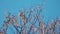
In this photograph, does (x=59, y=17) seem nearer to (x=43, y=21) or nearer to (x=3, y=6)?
(x=43, y=21)

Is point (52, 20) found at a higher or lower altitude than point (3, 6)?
lower

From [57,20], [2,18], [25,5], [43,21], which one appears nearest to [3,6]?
[2,18]

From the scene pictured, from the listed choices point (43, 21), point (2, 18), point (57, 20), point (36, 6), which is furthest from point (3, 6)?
point (57, 20)

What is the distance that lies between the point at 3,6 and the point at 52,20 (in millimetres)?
795

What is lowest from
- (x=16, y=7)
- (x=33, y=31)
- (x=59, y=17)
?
(x=33, y=31)

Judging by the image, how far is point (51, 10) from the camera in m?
2.43

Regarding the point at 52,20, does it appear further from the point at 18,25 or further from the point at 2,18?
the point at 2,18

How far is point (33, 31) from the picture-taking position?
2330 millimetres

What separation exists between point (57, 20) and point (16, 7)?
67 cm

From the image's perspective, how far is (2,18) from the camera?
2375mm

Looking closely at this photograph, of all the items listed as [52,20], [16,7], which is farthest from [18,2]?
[52,20]

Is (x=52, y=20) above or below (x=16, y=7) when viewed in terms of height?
below

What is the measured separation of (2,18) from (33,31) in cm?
52

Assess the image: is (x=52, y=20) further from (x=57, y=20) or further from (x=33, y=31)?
(x=33, y=31)
